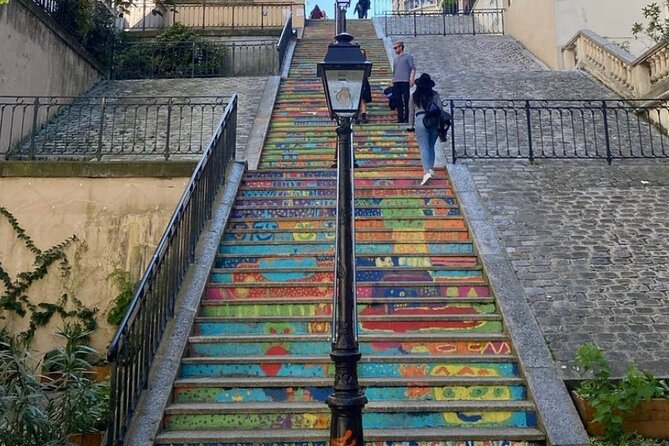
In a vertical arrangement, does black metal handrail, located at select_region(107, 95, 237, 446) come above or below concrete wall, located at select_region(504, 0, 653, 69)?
below

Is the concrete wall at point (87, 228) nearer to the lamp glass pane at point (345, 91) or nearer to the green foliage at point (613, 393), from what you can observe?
the lamp glass pane at point (345, 91)

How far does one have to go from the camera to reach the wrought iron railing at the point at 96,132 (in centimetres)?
966

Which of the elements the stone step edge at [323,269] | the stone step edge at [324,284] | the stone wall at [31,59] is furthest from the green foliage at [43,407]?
the stone wall at [31,59]

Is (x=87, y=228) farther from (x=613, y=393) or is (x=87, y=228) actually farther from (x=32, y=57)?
(x=613, y=393)

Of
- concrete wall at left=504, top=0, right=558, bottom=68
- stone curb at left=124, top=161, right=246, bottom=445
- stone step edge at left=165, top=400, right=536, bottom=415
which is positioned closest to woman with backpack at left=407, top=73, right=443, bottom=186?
stone curb at left=124, top=161, right=246, bottom=445

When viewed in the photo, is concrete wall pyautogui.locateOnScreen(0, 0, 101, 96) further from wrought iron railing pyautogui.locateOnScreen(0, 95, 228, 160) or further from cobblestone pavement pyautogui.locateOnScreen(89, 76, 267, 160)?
cobblestone pavement pyautogui.locateOnScreen(89, 76, 267, 160)

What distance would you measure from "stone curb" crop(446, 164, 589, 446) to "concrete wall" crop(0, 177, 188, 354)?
4128 mm

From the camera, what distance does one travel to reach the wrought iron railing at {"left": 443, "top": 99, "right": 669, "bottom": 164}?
9406mm

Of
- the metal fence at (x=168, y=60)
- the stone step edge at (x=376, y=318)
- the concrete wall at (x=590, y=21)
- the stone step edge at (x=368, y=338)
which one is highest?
the concrete wall at (x=590, y=21)

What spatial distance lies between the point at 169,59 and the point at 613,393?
1554 centimetres

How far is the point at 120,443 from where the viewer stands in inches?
161

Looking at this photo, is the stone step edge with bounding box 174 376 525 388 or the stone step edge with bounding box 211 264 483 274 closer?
Result: the stone step edge with bounding box 174 376 525 388

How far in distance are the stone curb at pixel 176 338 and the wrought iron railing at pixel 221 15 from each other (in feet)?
46.7

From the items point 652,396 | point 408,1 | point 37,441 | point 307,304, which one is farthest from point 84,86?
point 408,1
